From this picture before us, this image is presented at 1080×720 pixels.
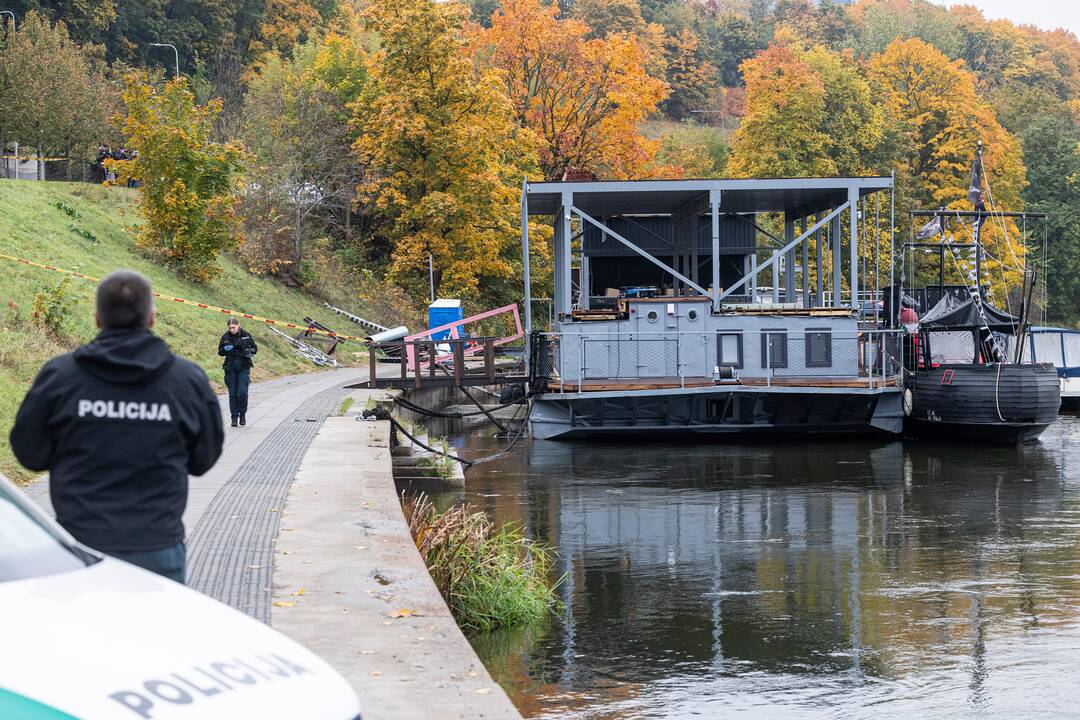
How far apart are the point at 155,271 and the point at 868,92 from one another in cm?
3726

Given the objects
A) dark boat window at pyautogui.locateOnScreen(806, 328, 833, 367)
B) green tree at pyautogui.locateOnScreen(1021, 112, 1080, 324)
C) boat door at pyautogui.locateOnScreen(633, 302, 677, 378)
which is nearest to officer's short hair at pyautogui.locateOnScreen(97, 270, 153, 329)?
boat door at pyautogui.locateOnScreen(633, 302, 677, 378)

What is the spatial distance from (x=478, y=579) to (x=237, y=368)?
10.7m

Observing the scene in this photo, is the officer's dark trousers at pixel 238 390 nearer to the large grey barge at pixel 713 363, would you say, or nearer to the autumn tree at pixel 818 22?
the large grey barge at pixel 713 363

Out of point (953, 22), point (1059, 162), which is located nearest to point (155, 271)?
point (1059, 162)

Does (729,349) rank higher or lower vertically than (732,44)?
lower

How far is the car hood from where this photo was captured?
12.3ft

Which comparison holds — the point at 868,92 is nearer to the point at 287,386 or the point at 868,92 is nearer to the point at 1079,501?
the point at 287,386

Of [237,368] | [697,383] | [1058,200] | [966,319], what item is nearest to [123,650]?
[237,368]

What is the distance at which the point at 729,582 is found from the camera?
1373 centimetres

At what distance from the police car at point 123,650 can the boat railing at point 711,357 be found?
23.9 m

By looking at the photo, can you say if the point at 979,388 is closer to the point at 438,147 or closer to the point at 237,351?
the point at 237,351

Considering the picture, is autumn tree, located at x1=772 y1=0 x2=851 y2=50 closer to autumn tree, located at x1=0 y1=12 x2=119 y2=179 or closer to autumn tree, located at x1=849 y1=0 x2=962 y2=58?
autumn tree, located at x1=849 y1=0 x2=962 y2=58

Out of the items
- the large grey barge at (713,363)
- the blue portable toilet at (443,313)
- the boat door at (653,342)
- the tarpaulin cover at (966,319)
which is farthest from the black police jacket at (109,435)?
the blue portable toilet at (443,313)

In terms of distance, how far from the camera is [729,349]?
28703 millimetres
